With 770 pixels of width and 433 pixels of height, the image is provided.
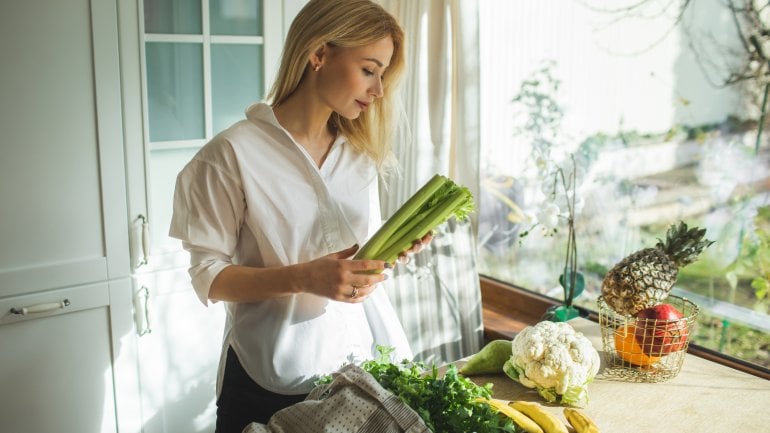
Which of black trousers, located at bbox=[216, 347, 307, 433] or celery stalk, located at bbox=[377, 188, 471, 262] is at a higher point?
celery stalk, located at bbox=[377, 188, 471, 262]

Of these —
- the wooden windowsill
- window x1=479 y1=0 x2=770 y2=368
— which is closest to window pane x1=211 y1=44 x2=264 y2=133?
window x1=479 y1=0 x2=770 y2=368

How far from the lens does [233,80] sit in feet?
8.32

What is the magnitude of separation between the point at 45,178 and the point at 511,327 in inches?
68.7

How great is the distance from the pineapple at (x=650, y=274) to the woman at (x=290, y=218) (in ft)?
1.72

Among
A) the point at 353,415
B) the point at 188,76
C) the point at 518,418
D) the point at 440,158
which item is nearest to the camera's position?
the point at 353,415

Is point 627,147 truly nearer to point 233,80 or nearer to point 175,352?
point 233,80

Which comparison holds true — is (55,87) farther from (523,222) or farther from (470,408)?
(523,222)

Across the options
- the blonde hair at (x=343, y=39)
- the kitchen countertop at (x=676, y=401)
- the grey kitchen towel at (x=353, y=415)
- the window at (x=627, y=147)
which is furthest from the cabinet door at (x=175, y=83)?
the grey kitchen towel at (x=353, y=415)

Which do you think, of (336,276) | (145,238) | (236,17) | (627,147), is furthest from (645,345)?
(236,17)

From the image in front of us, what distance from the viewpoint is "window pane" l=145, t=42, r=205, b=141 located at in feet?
7.73

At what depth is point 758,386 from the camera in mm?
1769

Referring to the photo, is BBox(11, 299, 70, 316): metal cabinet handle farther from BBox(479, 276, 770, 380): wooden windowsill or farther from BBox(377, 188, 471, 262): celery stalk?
BBox(479, 276, 770, 380): wooden windowsill

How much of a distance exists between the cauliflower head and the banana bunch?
0.08 m

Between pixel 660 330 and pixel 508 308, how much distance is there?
1370 millimetres
